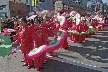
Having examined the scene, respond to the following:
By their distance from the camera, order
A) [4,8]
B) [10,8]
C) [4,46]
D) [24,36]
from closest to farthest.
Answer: [4,46] < [24,36] < [10,8] < [4,8]

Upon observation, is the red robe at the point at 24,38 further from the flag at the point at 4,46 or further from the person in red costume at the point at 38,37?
the flag at the point at 4,46

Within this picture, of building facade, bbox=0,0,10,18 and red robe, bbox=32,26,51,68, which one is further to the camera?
building facade, bbox=0,0,10,18

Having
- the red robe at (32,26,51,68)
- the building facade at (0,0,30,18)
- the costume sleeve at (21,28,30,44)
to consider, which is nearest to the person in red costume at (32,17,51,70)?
the red robe at (32,26,51,68)

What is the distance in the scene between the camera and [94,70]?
7570 millimetres

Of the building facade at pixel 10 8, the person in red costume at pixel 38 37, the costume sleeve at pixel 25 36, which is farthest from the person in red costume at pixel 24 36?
the building facade at pixel 10 8

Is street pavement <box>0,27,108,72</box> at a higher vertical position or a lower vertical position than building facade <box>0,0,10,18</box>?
lower

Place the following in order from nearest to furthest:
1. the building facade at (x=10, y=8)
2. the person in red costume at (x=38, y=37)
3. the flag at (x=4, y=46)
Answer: the flag at (x=4, y=46)
the person in red costume at (x=38, y=37)
the building facade at (x=10, y=8)

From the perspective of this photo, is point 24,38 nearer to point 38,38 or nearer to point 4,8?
point 38,38

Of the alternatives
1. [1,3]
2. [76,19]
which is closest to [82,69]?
[76,19]

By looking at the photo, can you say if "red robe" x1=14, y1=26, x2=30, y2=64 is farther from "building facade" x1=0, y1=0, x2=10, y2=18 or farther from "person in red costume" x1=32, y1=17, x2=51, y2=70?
"building facade" x1=0, y1=0, x2=10, y2=18

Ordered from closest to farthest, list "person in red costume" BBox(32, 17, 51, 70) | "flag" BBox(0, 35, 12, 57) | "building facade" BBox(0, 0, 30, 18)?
"flag" BBox(0, 35, 12, 57)
"person in red costume" BBox(32, 17, 51, 70)
"building facade" BBox(0, 0, 30, 18)

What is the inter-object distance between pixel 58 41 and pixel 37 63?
3.62 ft

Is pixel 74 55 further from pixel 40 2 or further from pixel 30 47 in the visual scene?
pixel 40 2

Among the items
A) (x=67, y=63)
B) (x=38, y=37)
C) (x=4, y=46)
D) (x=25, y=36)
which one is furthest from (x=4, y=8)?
(x=4, y=46)
